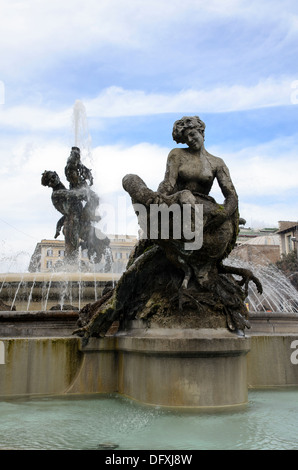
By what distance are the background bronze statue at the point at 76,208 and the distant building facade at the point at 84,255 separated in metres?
0.44

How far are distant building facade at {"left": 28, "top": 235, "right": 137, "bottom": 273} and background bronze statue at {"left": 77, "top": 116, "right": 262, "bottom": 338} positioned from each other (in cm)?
631

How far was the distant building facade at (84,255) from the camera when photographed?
14.1m

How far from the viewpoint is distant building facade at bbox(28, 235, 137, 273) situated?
46.3 ft

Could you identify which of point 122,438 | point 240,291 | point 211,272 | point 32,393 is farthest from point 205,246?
point 32,393

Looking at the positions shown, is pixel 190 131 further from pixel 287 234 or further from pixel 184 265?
pixel 287 234

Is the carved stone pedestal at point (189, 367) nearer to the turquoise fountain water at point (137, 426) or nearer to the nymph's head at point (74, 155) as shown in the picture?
the turquoise fountain water at point (137, 426)

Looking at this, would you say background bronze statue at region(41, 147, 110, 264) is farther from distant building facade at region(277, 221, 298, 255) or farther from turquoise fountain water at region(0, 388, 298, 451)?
distant building facade at region(277, 221, 298, 255)

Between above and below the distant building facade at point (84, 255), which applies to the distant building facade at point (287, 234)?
above

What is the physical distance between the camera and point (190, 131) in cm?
478

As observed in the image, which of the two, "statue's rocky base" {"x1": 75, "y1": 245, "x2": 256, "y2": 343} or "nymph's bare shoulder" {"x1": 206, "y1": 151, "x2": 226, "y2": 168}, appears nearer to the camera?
"statue's rocky base" {"x1": 75, "y1": 245, "x2": 256, "y2": 343}

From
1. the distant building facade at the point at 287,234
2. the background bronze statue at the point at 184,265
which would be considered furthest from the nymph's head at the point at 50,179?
the distant building facade at the point at 287,234

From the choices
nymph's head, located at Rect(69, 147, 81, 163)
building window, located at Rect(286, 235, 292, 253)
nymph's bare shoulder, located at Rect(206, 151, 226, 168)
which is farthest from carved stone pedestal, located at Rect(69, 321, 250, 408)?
building window, located at Rect(286, 235, 292, 253)

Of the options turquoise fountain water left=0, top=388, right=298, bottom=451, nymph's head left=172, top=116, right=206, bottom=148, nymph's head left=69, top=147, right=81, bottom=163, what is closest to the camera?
turquoise fountain water left=0, top=388, right=298, bottom=451
